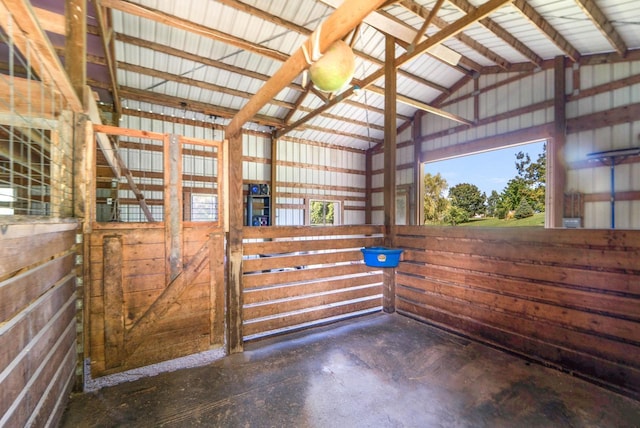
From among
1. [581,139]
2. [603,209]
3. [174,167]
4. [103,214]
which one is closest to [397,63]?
[174,167]

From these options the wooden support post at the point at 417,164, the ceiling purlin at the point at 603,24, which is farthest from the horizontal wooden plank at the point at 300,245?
the wooden support post at the point at 417,164

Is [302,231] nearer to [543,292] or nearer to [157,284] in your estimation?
[157,284]

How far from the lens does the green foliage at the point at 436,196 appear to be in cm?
1163

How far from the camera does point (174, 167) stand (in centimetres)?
251

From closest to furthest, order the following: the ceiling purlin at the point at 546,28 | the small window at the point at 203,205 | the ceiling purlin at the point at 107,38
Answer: the ceiling purlin at the point at 107,38
the ceiling purlin at the point at 546,28
the small window at the point at 203,205

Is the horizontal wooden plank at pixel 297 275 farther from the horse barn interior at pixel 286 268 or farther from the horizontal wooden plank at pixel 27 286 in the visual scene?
the horizontal wooden plank at pixel 27 286

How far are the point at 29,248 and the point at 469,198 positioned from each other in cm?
1512

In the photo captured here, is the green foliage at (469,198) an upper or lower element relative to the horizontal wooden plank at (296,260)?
upper

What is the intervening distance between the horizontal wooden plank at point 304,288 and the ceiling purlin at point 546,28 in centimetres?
436

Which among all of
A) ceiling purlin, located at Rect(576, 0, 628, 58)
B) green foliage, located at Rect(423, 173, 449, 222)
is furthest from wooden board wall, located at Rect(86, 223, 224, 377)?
green foliage, located at Rect(423, 173, 449, 222)

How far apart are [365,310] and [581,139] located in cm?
566

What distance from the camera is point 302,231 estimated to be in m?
3.14

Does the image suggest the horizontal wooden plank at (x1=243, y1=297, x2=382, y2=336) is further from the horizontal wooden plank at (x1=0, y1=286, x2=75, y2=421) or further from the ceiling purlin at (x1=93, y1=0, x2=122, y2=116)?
the ceiling purlin at (x1=93, y1=0, x2=122, y2=116)

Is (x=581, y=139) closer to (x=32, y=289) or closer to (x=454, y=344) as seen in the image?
(x=454, y=344)
